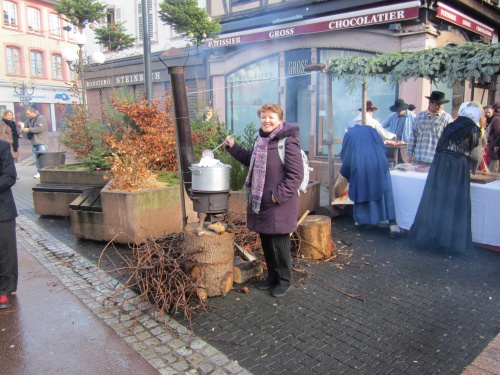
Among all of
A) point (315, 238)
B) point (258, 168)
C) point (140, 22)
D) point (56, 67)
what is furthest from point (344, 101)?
point (56, 67)

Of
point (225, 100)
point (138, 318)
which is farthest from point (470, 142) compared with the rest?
point (225, 100)

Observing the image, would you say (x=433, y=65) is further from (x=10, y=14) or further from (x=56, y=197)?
(x=10, y=14)

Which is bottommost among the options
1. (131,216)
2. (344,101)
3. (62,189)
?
(131,216)

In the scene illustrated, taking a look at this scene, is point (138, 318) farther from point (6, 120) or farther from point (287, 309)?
point (6, 120)

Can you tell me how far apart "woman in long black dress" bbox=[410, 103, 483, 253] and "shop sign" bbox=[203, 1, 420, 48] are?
4972 millimetres

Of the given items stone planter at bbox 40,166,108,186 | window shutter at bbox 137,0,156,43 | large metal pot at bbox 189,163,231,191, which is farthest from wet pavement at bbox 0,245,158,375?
window shutter at bbox 137,0,156,43

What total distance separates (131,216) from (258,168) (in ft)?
7.95

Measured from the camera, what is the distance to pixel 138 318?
150 inches

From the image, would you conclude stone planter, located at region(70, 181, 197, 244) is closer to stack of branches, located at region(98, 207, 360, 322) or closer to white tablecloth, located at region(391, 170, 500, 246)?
stack of branches, located at region(98, 207, 360, 322)

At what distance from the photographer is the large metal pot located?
12.7 feet

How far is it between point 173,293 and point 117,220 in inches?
86.7

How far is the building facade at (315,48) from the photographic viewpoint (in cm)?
959

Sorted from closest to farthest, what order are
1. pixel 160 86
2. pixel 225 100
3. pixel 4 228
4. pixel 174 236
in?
pixel 4 228
pixel 174 236
pixel 225 100
pixel 160 86

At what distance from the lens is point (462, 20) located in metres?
10.6
